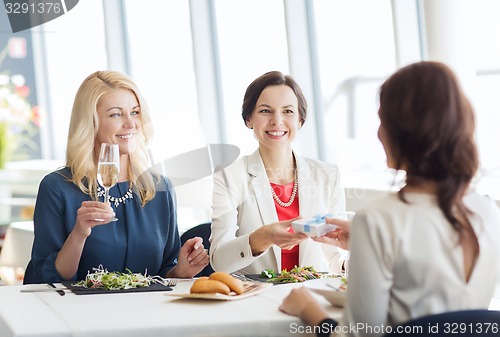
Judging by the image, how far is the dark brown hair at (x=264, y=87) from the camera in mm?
3330

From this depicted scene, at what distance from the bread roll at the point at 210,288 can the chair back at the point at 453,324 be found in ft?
2.56

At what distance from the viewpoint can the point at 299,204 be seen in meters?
3.22

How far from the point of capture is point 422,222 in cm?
181

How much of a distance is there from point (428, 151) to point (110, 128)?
1570 mm

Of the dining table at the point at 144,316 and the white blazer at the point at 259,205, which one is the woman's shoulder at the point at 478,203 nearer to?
the dining table at the point at 144,316

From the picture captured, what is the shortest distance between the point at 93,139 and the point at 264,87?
0.74 meters

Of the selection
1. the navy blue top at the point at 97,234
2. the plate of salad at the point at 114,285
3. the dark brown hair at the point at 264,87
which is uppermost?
the dark brown hair at the point at 264,87

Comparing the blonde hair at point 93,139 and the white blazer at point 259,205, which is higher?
the blonde hair at point 93,139

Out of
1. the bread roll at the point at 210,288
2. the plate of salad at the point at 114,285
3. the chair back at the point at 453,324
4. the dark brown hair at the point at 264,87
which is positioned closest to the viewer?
the chair back at the point at 453,324

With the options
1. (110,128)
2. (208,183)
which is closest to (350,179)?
(208,183)

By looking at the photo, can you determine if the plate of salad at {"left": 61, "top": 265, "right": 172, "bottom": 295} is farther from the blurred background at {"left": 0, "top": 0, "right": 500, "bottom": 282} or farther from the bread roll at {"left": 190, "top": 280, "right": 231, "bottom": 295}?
the blurred background at {"left": 0, "top": 0, "right": 500, "bottom": 282}

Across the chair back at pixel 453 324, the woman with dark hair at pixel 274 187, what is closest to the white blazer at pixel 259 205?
the woman with dark hair at pixel 274 187

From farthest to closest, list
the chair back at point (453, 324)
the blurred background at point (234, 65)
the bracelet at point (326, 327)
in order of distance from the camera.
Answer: the blurred background at point (234, 65) < the bracelet at point (326, 327) < the chair back at point (453, 324)

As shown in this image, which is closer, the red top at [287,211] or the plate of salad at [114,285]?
the plate of salad at [114,285]
